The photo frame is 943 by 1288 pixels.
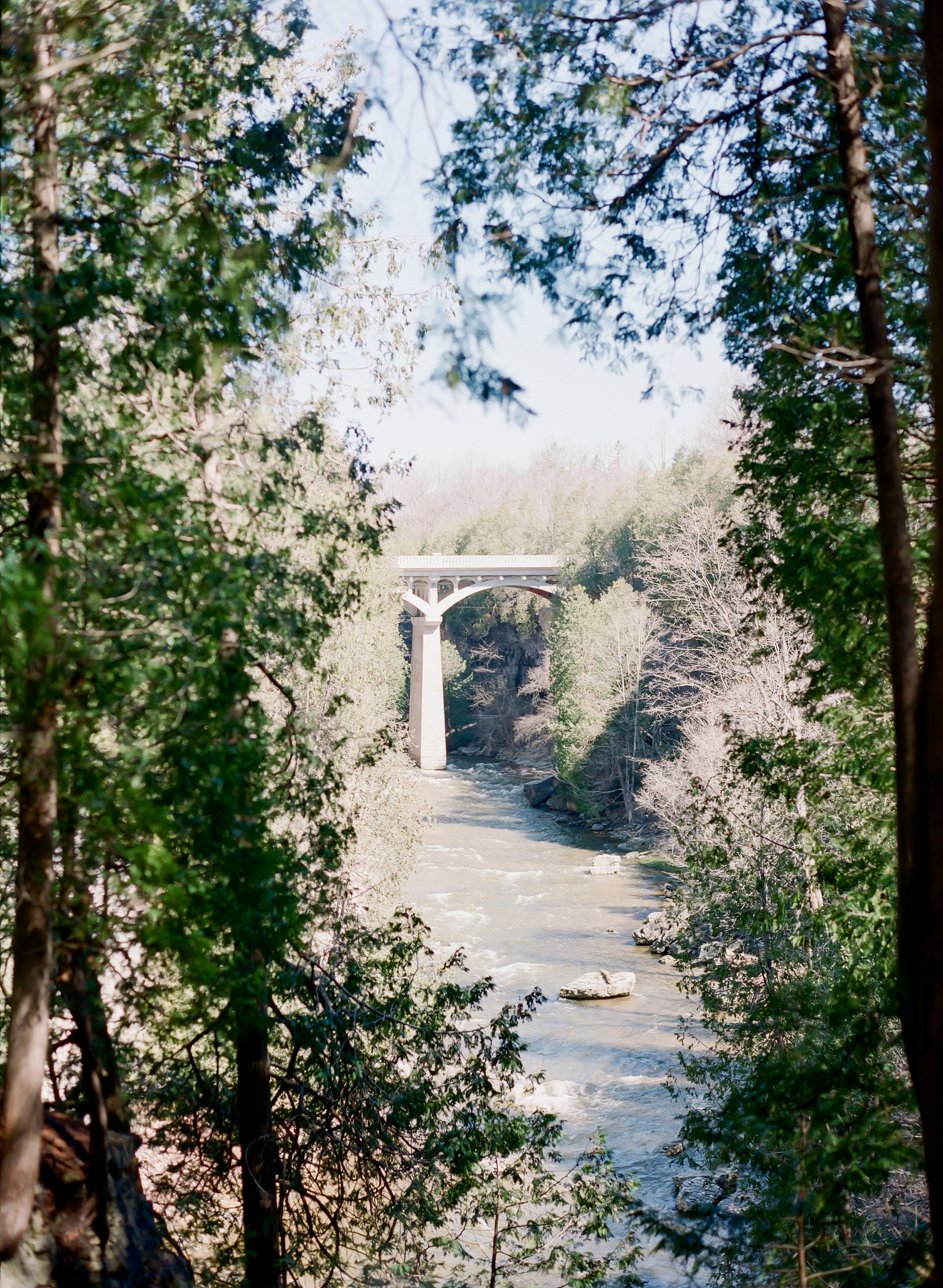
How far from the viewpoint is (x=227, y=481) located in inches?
193

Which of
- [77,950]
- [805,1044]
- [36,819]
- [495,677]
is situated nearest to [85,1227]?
[77,950]

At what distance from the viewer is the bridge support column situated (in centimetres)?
3822

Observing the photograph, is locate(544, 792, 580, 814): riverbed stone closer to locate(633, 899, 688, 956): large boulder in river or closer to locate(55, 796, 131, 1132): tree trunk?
locate(633, 899, 688, 956): large boulder in river

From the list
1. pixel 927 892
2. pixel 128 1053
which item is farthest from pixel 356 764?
pixel 927 892

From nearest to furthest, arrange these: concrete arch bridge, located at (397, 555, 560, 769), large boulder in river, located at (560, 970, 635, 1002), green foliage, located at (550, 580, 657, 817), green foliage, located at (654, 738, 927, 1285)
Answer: green foliage, located at (654, 738, 927, 1285) < large boulder in river, located at (560, 970, 635, 1002) < green foliage, located at (550, 580, 657, 817) < concrete arch bridge, located at (397, 555, 560, 769)

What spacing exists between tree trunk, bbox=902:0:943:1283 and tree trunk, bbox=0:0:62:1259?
8.40 ft

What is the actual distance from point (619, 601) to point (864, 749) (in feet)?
78.4

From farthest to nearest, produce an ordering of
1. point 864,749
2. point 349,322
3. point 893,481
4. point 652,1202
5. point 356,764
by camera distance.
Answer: point 652,1202 → point 349,322 → point 356,764 → point 864,749 → point 893,481

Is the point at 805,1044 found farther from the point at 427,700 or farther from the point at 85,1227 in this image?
the point at 427,700

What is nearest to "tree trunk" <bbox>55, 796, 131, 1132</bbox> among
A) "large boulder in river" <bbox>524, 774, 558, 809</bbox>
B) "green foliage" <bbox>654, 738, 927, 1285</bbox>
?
"green foliage" <bbox>654, 738, 927, 1285</bbox>

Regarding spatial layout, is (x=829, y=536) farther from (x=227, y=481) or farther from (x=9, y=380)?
(x=9, y=380)

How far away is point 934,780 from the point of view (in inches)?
109

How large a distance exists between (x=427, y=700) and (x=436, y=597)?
399cm

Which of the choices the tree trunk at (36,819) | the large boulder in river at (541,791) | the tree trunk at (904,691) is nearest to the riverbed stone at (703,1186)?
the tree trunk at (904,691)
